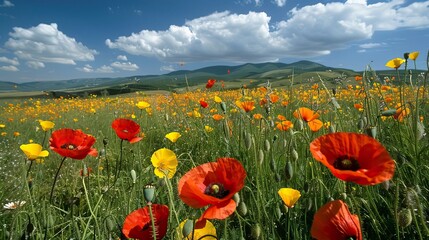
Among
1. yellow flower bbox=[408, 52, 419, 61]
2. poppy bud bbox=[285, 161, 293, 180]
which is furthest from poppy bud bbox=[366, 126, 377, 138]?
yellow flower bbox=[408, 52, 419, 61]

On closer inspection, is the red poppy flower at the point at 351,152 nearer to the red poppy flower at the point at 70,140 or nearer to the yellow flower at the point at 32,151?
the red poppy flower at the point at 70,140

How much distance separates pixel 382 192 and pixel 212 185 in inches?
54.6

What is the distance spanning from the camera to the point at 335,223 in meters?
0.83

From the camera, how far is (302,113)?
7.39ft

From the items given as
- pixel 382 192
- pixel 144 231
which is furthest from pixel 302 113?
pixel 144 231

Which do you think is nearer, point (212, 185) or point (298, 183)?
point (212, 185)

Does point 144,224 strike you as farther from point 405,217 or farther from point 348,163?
point 405,217

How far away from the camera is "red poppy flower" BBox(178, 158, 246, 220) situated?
81 cm

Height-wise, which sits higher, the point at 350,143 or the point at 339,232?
the point at 350,143

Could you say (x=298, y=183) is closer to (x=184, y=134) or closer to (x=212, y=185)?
(x=212, y=185)

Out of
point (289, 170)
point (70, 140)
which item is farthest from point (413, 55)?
point (70, 140)

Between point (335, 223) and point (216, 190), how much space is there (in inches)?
13.2

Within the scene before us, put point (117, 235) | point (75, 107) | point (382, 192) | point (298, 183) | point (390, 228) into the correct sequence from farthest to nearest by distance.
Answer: point (75, 107), point (298, 183), point (382, 192), point (117, 235), point (390, 228)

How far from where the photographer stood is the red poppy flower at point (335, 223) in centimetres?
82
